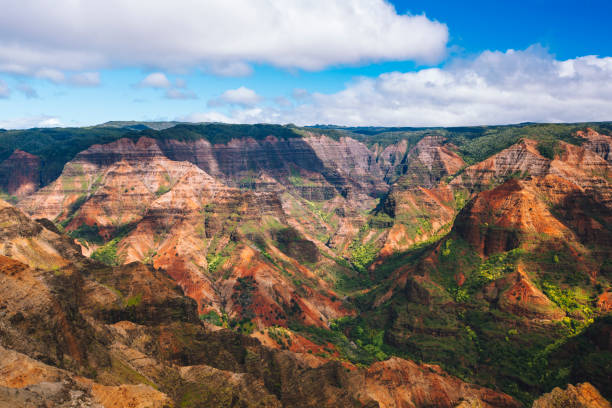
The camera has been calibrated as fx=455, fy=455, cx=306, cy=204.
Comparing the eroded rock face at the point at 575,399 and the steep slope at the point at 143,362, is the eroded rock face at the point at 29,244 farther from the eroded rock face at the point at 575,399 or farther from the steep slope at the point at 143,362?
the eroded rock face at the point at 575,399

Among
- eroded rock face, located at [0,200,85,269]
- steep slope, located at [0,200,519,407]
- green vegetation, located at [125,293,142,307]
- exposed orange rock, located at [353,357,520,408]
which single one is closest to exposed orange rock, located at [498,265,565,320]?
exposed orange rock, located at [353,357,520,408]

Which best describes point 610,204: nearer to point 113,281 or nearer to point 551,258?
point 551,258

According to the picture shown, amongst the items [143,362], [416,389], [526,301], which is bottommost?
[416,389]

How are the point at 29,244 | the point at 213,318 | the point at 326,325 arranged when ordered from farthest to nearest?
1. the point at 326,325
2. the point at 213,318
3. the point at 29,244

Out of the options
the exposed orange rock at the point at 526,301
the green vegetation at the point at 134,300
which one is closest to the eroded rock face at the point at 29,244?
the green vegetation at the point at 134,300

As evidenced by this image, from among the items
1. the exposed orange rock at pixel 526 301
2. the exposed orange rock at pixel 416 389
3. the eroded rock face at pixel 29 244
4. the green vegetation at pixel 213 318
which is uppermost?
the eroded rock face at pixel 29 244

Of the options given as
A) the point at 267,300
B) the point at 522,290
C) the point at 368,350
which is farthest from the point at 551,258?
the point at 267,300

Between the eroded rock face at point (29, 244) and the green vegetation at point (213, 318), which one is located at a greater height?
the eroded rock face at point (29, 244)

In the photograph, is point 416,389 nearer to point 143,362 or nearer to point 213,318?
point 143,362

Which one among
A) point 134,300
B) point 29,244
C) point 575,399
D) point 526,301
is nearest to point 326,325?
point 526,301
